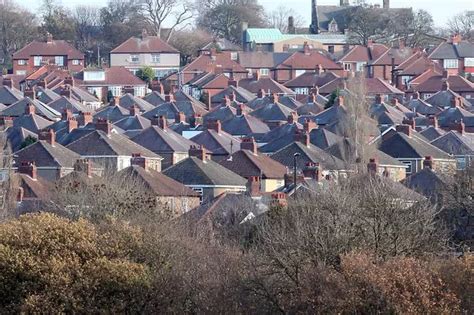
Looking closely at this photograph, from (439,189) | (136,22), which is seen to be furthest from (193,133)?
(136,22)

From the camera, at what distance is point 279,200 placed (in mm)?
41656

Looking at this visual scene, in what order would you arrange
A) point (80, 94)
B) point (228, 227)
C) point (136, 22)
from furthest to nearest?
point (136, 22) < point (80, 94) < point (228, 227)

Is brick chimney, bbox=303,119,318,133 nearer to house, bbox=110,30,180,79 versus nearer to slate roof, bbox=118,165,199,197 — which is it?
slate roof, bbox=118,165,199,197

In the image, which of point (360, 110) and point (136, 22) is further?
point (136, 22)

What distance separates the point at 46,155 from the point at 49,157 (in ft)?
0.75

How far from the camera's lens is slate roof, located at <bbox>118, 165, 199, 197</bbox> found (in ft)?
160

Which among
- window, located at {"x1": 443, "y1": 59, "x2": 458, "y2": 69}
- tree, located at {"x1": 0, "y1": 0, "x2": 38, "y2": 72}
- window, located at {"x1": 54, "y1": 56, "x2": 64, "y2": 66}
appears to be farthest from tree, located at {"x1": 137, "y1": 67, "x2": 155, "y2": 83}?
window, located at {"x1": 443, "y1": 59, "x2": 458, "y2": 69}

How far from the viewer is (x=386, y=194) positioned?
3650cm

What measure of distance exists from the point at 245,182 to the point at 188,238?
1778 cm

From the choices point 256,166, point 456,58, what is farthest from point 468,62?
point 256,166

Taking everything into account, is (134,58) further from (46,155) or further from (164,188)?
(164,188)

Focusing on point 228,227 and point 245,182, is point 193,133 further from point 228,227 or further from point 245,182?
A: point 228,227

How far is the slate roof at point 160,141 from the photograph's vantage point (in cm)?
6231

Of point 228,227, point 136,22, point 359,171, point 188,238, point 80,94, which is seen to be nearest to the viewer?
point 188,238
